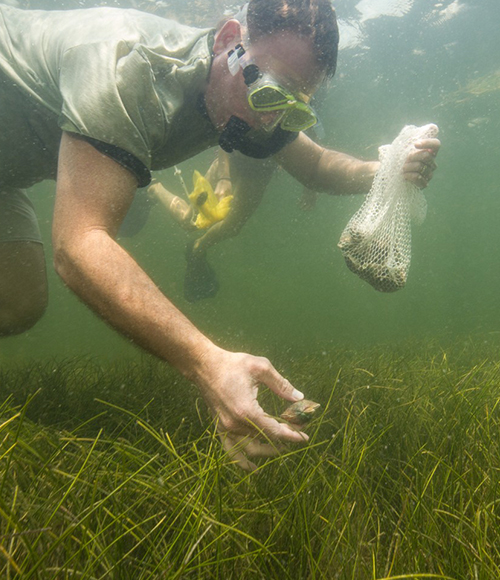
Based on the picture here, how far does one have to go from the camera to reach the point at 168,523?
4.82 ft

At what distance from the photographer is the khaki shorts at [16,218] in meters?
4.42

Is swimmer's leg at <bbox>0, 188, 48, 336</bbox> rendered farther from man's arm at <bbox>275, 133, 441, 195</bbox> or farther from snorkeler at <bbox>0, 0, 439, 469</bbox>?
man's arm at <bbox>275, 133, 441, 195</bbox>

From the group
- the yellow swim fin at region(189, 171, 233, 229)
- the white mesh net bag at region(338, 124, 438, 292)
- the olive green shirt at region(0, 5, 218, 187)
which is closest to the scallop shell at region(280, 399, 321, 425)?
the white mesh net bag at region(338, 124, 438, 292)

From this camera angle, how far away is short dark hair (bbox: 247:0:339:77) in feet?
10.5

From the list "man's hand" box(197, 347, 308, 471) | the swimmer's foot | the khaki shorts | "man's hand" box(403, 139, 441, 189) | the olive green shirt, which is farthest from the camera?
the swimmer's foot

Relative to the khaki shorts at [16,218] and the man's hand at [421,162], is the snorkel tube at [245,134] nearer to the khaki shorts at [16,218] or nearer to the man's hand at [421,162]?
the man's hand at [421,162]

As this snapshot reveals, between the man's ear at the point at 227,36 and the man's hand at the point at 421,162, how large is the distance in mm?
1867

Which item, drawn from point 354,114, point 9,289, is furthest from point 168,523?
point 354,114

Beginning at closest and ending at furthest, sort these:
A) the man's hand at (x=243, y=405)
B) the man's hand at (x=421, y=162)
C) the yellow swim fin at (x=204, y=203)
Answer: the man's hand at (x=243, y=405), the man's hand at (x=421, y=162), the yellow swim fin at (x=204, y=203)

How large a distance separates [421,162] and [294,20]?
66.3 inches

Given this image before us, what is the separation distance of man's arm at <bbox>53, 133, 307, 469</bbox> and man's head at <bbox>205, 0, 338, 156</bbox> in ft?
4.57

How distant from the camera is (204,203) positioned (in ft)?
28.3

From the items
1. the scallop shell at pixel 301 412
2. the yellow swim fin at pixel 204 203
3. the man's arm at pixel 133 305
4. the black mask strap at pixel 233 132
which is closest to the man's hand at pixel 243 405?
the man's arm at pixel 133 305

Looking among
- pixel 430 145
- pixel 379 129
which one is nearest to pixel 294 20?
pixel 430 145
